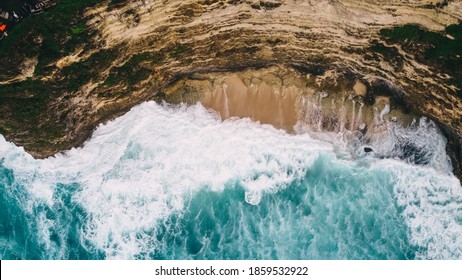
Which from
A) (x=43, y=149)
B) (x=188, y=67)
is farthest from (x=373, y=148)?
(x=43, y=149)

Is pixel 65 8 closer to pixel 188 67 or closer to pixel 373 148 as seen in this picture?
pixel 188 67

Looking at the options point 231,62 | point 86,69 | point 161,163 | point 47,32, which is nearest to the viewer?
point 47,32

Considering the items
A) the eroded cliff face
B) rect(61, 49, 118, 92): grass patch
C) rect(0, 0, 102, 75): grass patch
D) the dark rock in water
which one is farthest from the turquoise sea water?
rect(0, 0, 102, 75): grass patch

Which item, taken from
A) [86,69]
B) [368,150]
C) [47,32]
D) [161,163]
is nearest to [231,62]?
[161,163]

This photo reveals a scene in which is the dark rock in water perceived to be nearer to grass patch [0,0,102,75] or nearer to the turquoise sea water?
the turquoise sea water

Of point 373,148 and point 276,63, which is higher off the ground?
point 276,63

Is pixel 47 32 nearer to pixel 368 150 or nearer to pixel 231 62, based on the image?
pixel 231 62
